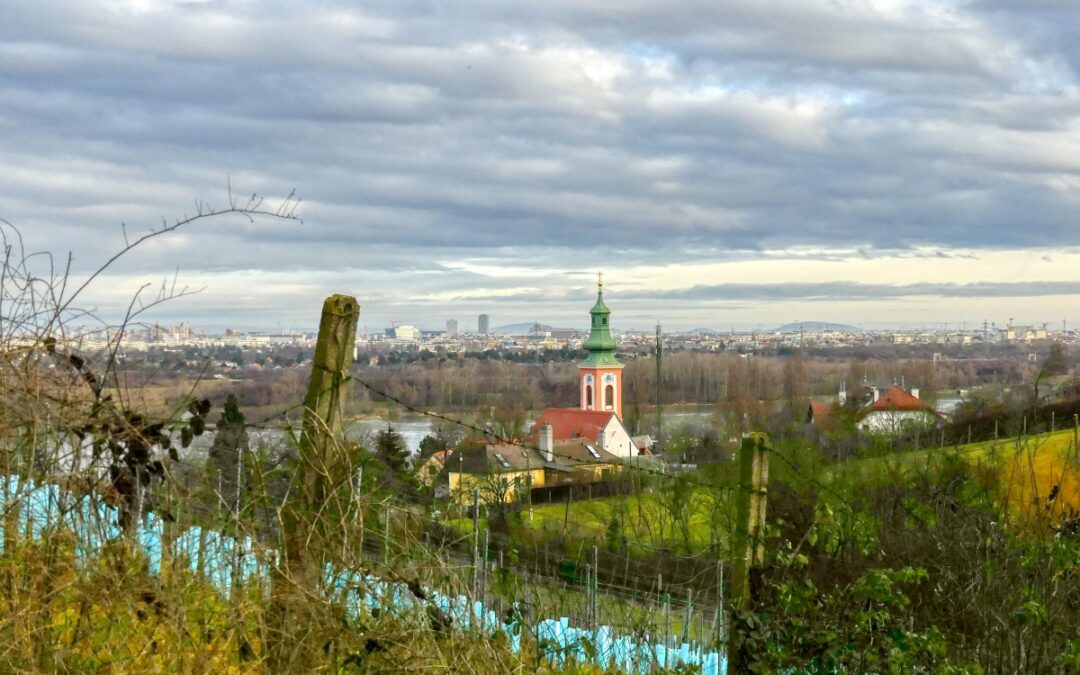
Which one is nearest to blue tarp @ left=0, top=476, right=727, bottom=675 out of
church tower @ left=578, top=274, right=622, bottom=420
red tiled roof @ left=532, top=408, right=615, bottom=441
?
red tiled roof @ left=532, top=408, right=615, bottom=441

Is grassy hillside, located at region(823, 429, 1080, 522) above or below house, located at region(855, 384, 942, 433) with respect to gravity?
above

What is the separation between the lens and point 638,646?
14.7 ft

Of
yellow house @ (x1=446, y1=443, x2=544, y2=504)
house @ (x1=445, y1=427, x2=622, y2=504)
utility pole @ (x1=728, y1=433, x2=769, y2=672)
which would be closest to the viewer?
utility pole @ (x1=728, y1=433, x2=769, y2=672)

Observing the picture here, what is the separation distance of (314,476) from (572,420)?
50.3 metres

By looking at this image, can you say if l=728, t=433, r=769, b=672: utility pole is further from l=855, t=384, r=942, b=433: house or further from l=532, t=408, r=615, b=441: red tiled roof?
l=532, t=408, r=615, b=441: red tiled roof

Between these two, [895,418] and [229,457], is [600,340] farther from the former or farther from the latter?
[229,457]

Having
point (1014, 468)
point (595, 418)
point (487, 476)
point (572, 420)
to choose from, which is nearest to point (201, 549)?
point (487, 476)

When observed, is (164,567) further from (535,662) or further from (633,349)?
(633,349)

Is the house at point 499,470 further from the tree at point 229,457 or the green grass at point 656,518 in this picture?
the tree at point 229,457

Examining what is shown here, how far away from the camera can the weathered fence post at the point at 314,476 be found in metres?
3.64

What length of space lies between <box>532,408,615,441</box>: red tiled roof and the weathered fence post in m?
46.6

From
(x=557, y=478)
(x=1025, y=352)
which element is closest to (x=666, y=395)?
(x=1025, y=352)

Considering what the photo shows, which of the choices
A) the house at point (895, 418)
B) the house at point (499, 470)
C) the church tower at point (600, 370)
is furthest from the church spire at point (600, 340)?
the house at point (499, 470)

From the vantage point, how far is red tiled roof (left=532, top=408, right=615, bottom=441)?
51562mm
